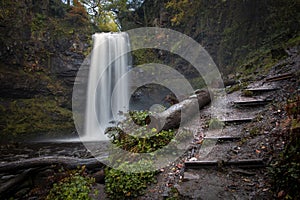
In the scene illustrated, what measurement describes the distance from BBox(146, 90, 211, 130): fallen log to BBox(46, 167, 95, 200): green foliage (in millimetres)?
1664

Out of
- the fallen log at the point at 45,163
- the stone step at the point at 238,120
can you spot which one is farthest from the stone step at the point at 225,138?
the fallen log at the point at 45,163

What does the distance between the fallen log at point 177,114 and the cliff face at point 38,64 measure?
8451 mm

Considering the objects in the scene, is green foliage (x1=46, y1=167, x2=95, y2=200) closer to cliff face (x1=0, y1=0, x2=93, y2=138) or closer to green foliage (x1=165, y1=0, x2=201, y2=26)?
cliff face (x1=0, y1=0, x2=93, y2=138)

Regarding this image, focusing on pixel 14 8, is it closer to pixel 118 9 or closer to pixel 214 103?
pixel 118 9

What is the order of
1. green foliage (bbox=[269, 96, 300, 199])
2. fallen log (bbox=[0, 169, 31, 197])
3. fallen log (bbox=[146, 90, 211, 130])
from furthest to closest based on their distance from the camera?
1. fallen log (bbox=[146, 90, 211, 130])
2. fallen log (bbox=[0, 169, 31, 197])
3. green foliage (bbox=[269, 96, 300, 199])

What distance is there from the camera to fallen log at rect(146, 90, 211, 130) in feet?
14.0

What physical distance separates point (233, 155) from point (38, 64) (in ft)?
42.4

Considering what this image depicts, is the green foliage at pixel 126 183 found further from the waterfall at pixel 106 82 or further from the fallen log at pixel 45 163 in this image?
the waterfall at pixel 106 82

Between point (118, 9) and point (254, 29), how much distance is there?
1384 cm

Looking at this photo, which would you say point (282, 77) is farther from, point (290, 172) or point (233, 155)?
point (290, 172)

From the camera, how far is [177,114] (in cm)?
480

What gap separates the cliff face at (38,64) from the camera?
1086 centimetres

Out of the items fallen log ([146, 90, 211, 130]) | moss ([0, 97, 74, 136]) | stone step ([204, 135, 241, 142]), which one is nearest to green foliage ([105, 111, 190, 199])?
fallen log ([146, 90, 211, 130])

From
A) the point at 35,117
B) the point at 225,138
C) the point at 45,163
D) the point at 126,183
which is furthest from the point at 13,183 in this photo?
the point at 35,117
